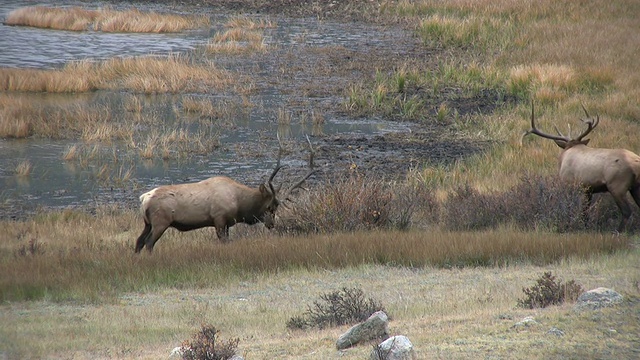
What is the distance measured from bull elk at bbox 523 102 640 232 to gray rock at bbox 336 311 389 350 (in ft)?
24.1

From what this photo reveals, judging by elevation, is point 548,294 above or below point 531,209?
above

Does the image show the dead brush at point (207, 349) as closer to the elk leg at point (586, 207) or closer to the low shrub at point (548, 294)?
the low shrub at point (548, 294)

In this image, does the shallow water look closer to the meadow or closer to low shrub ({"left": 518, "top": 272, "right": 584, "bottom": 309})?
the meadow

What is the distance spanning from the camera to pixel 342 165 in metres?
20.2

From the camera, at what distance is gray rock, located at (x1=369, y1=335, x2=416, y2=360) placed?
21.1 feet

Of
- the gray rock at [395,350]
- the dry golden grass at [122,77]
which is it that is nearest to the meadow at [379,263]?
the gray rock at [395,350]

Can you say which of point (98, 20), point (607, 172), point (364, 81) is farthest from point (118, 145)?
point (98, 20)

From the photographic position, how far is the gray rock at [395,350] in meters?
6.42

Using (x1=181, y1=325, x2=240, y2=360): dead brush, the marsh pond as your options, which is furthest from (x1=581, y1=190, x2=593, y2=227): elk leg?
(x1=181, y1=325, x2=240, y2=360): dead brush

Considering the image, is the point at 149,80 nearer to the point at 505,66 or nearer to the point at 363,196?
the point at 505,66

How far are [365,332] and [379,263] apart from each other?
16.0 feet

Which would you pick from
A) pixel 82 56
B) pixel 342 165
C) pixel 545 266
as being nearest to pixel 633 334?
pixel 545 266

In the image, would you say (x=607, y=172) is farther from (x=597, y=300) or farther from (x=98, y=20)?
(x=98, y=20)

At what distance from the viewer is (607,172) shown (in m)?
13.6
